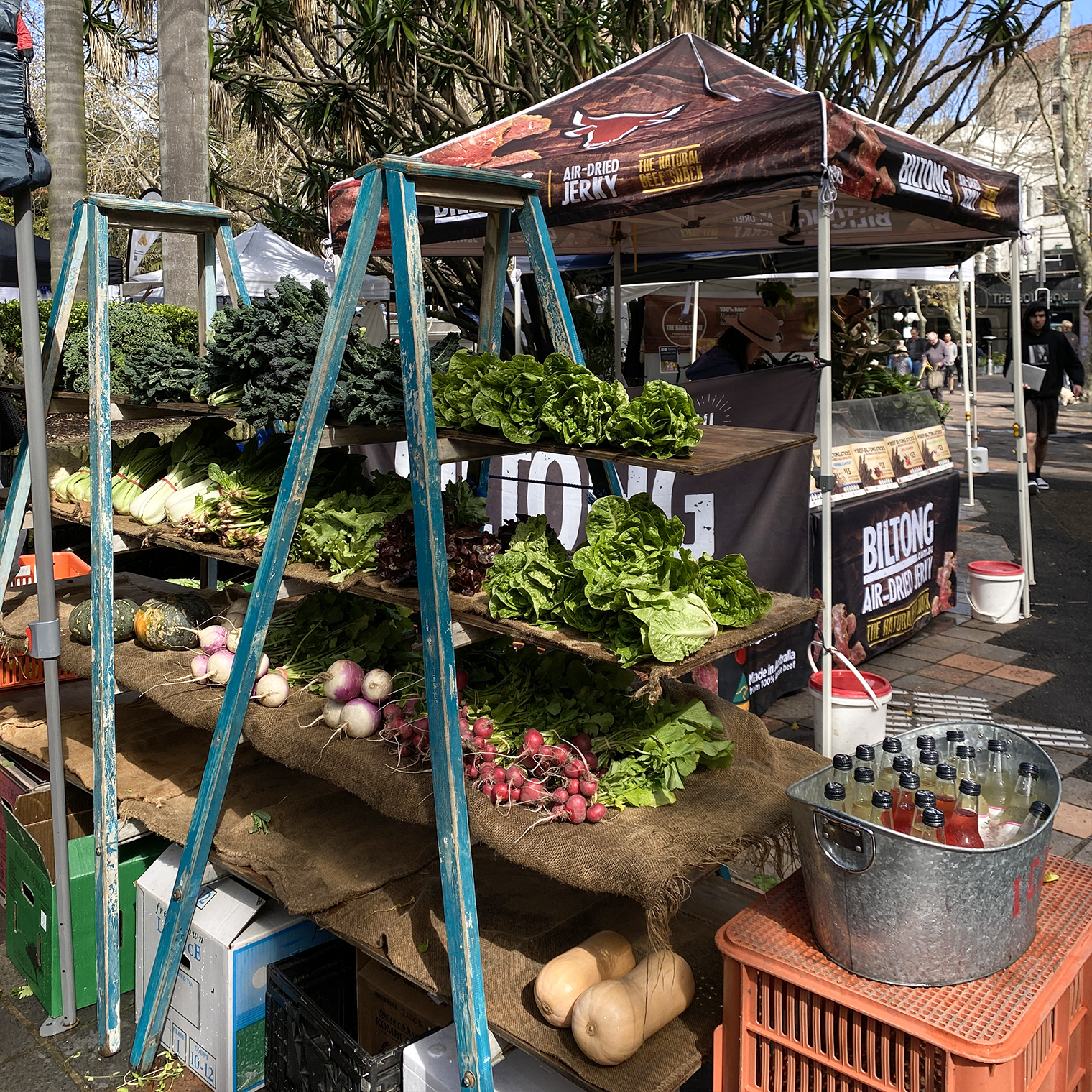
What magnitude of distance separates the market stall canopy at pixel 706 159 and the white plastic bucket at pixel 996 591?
7.87 ft

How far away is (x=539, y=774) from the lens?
2705 millimetres

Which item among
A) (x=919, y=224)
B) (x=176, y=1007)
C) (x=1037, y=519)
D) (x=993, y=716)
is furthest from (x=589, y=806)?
(x=1037, y=519)

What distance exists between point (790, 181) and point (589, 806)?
2.62m

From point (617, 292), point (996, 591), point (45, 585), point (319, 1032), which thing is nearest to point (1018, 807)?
point (319, 1032)

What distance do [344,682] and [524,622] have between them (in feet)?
2.50

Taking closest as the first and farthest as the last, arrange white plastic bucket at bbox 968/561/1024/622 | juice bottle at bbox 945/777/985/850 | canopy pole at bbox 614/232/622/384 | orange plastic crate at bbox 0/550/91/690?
1. juice bottle at bbox 945/777/985/850
2. orange plastic crate at bbox 0/550/91/690
3. canopy pole at bbox 614/232/622/384
4. white plastic bucket at bbox 968/561/1024/622

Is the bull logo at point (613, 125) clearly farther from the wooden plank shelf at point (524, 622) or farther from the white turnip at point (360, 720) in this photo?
the white turnip at point (360, 720)

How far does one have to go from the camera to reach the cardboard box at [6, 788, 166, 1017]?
3543 millimetres

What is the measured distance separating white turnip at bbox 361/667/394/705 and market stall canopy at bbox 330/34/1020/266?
7.75 feet

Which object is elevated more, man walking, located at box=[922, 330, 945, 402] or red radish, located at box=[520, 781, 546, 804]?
man walking, located at box=[922, 330, 945, 402]

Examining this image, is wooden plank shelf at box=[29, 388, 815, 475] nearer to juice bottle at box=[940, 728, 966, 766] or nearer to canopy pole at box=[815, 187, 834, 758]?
juice bottle at box=[940, 728, 966, 766]

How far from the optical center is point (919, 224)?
656 centimetres

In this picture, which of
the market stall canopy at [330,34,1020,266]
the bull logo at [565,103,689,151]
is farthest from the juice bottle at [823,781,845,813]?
the bull logo at [565,103,689,151]

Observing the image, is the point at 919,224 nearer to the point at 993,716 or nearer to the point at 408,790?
the point at 993,716
